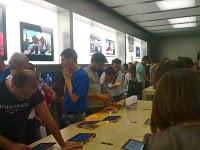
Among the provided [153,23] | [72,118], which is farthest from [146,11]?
[72,118]

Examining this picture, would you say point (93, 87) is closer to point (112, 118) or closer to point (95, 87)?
point (95, 87)

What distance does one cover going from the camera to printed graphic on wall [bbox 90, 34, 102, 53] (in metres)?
6.60

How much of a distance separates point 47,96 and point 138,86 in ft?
8.09

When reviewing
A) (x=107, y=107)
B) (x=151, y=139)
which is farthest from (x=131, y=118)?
(x=151, y=139)

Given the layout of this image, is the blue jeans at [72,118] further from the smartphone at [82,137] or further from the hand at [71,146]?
the hand at [71,146]

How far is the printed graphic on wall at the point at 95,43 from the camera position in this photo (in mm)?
6598

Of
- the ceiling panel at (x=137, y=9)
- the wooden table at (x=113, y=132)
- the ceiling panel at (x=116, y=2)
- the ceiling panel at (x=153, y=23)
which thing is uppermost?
the ceiling panel at (x=116, y=2)

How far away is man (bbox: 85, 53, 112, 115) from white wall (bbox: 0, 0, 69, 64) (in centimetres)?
125

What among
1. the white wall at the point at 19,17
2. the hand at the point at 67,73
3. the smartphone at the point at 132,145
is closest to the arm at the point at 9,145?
the smartphone at the point at 132,145

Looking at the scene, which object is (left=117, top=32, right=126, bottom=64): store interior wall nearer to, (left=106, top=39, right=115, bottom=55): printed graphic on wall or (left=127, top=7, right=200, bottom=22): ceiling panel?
(left=106, top=39, right=115, bottom=55): printed graphic on wall

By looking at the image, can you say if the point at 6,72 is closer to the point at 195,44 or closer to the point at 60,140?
the point at 60,140

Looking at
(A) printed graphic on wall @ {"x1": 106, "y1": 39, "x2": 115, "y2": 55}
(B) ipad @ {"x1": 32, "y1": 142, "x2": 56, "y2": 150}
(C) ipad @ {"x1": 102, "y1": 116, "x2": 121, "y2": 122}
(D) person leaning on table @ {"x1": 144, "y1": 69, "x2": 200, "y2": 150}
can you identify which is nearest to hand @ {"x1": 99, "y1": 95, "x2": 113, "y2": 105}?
(C) ipad @ {"x1": 102, "y1": 116, "x2": 121, "y2": 122}

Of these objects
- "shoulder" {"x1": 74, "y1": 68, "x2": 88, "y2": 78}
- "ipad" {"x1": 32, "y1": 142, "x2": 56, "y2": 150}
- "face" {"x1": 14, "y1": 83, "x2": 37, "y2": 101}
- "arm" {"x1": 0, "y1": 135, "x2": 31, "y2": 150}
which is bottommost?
"ipad" {"x1": 32, "y1": 142, "x2": 56, "y2": 150}

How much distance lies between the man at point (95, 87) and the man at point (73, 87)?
36 centimetres
